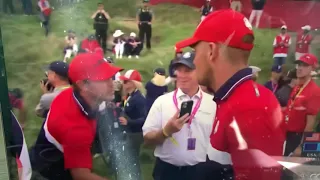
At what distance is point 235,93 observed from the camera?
61.1 inches

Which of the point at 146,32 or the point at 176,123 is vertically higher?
the point at 146,32

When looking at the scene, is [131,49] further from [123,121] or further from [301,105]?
[301,105]

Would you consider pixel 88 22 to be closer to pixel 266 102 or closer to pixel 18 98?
pixel 18 98

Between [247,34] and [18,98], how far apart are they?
1008 mm

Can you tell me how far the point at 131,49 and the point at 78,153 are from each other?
1.67 feet

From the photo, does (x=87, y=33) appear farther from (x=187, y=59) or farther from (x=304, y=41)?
(x=304, y=41)

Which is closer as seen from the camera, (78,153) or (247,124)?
(247,124)

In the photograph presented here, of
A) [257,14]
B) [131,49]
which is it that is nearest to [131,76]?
[131,49]

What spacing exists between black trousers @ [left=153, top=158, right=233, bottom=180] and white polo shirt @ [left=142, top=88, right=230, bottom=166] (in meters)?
0.02

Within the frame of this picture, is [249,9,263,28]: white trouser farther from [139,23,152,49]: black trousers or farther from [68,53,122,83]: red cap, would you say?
[68,53,122,83]: red cap

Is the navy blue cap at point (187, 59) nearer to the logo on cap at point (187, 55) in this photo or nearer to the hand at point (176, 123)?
the logo on cap at point (187, 55)

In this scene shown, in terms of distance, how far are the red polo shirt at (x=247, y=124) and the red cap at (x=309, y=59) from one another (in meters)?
0.20

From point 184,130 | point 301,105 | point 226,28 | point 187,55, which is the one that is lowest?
point 184,130

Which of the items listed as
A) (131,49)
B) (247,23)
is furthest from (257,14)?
(131,49)
